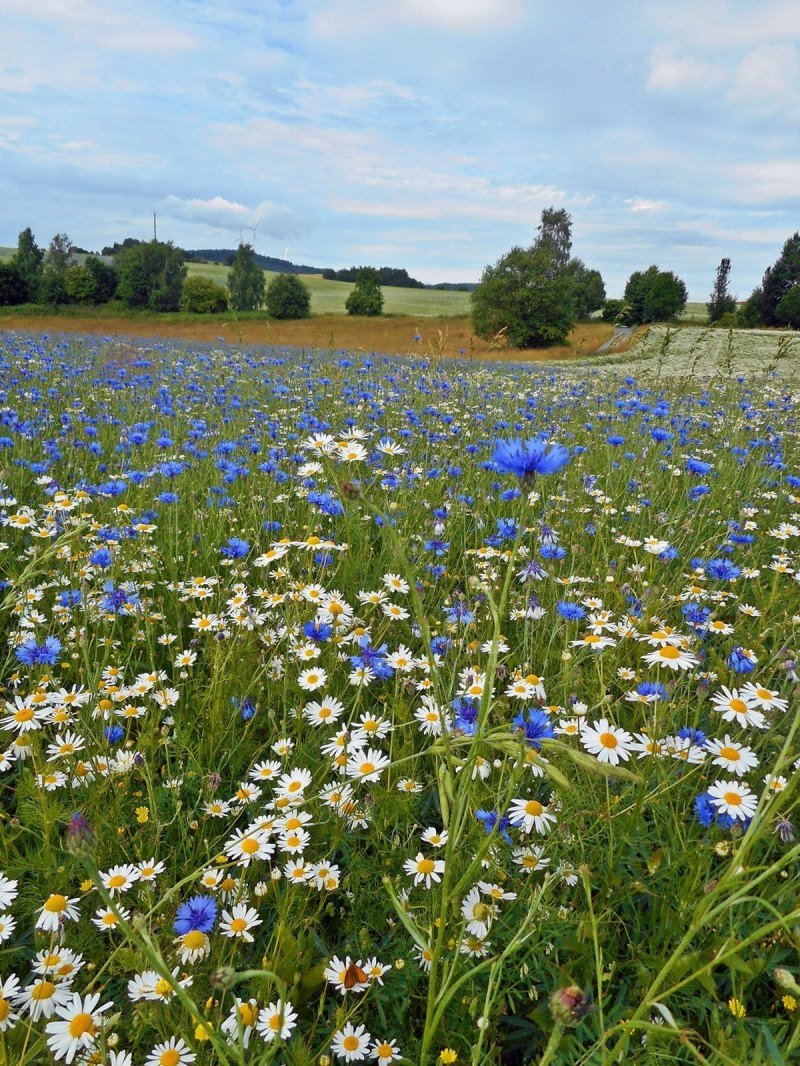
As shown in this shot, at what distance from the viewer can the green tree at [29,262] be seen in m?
42.9

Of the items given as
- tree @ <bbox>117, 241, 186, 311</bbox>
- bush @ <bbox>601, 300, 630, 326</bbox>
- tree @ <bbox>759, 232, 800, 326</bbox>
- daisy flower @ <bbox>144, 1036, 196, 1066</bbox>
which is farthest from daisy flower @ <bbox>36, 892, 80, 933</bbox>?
tree @ <bbox>759, 232, 800, 326</bbox>

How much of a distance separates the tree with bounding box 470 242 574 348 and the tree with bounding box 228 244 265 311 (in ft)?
47.1

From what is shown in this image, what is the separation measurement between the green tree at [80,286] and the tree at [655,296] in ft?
119

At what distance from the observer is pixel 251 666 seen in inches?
80.7

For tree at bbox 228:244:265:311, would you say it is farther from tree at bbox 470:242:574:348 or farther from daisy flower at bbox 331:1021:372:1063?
daisy flower at bbox 331:1021:372:1063

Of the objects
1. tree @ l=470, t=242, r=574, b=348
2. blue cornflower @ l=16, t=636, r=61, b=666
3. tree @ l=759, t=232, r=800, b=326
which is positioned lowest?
blue cornflower @ l=16, t=636, r=61, b=666

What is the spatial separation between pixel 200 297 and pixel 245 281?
444 centimetres

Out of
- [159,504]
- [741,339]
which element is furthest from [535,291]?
[159,504]

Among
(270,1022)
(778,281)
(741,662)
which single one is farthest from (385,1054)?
(778,281)

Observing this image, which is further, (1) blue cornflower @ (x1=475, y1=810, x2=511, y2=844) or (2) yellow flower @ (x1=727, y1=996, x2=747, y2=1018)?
(1) blue cornflower @ (x1=475, y1=810, x2=511, y2=844)

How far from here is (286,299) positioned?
130ft

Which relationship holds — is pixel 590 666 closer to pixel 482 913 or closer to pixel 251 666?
pixel 251 666

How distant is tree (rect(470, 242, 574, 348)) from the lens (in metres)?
31.7

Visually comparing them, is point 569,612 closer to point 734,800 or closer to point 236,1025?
point 734,800
